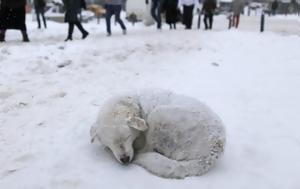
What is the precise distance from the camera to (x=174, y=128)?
174 inches

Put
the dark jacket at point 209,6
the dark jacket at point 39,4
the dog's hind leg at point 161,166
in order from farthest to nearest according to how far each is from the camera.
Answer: the dark jacket at point 39,4 < the dark jacket at point 209,6 < the dog's hind leg at point 161,166

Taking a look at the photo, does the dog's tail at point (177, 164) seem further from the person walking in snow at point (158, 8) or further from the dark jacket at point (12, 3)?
the person walking in snow at point (158, 8)

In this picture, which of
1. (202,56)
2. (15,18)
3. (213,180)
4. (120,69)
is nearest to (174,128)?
(213,180)

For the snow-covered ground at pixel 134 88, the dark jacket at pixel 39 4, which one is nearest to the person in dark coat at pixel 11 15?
the snow-covered ground at pixel 134 88

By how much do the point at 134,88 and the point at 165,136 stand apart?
2.76m

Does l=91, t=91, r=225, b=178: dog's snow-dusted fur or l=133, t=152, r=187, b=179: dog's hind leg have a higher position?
l=91, t=91, r=225, b=178: dog's snow-dusted fur

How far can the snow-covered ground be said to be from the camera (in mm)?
4262

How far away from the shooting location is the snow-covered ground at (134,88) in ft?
14.0

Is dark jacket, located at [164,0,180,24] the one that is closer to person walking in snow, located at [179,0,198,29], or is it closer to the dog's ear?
person walking in snow, located at [179,0,198,29]

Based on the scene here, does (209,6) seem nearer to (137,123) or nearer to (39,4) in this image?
(39,4)

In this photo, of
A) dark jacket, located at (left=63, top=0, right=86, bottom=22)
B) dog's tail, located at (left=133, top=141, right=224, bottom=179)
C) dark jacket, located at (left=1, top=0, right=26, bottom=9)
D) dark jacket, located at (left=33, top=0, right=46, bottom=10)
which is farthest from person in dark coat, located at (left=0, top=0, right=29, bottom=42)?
dog's tail, located at (left=133, top=141, right=224, bottom=179)

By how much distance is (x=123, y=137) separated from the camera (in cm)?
428

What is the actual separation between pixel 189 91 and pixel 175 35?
7.15 metres

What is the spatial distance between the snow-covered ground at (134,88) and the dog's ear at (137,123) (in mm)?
380
